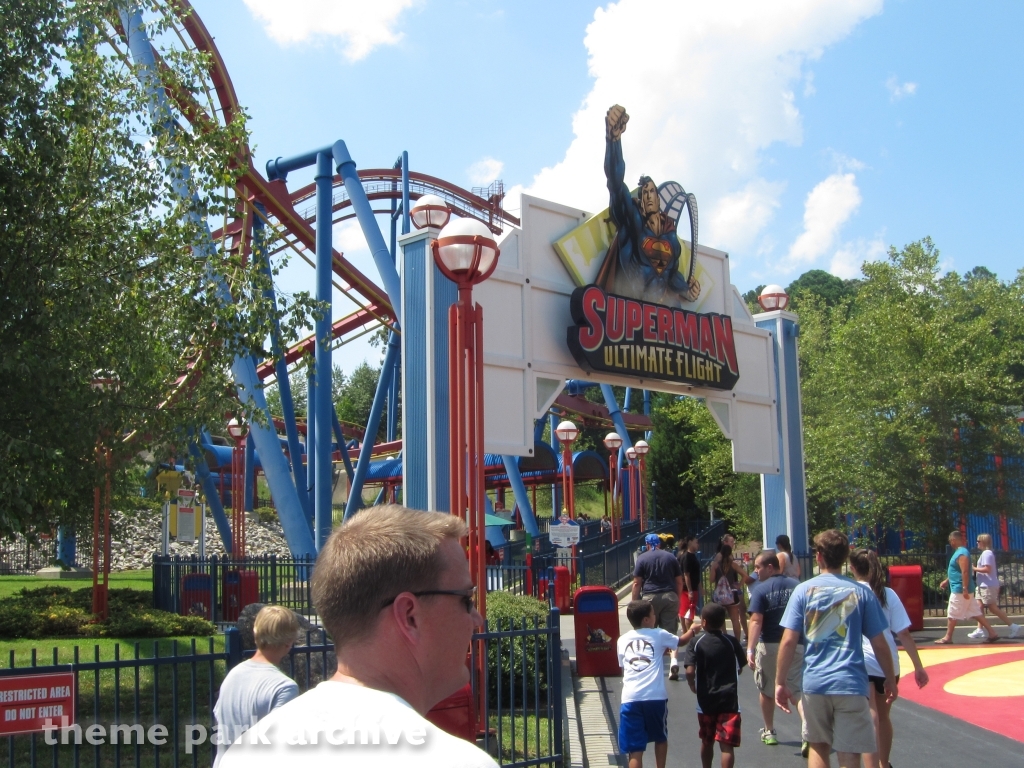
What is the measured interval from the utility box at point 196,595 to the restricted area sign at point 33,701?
37.1ft

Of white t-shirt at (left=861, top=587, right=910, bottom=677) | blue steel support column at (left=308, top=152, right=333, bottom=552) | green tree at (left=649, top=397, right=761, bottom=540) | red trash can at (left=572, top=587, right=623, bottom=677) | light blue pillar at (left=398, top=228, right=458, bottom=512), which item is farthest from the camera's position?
green tree at (left=649, top=397, right=761, bottom=540)

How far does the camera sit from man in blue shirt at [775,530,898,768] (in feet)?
17.6

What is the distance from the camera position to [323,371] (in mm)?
17188

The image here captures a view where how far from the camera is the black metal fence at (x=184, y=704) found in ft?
14.6

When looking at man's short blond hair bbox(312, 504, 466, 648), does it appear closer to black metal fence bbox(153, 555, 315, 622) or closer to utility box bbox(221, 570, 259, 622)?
black metal fence bbox(153, 555, 315, 622)

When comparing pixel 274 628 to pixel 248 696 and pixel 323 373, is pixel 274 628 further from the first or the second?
pixel 323 373

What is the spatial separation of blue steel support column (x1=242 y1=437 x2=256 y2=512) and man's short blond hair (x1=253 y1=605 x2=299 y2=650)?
100 feet

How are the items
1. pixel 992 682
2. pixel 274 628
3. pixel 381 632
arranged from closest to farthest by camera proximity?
pixel 381 632 < pixel 274 628 < pixel 992 682

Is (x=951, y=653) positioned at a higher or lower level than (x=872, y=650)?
lower

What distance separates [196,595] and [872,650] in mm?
11685

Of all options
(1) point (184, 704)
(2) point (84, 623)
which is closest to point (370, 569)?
(1) point (184, 704)

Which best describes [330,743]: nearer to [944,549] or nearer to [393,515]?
[393,515]

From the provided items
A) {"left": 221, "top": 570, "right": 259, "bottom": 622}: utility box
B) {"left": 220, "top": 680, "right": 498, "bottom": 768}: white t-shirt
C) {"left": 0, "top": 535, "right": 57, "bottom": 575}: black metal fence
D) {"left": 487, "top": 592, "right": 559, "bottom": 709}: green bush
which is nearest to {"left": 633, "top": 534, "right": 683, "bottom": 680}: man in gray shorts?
{"left": 487, "top": 592, "right": 559, "bottom": 709}: green bush

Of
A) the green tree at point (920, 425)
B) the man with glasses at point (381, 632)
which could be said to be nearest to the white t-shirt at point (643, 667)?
the man with glasses at point (381, 632)
